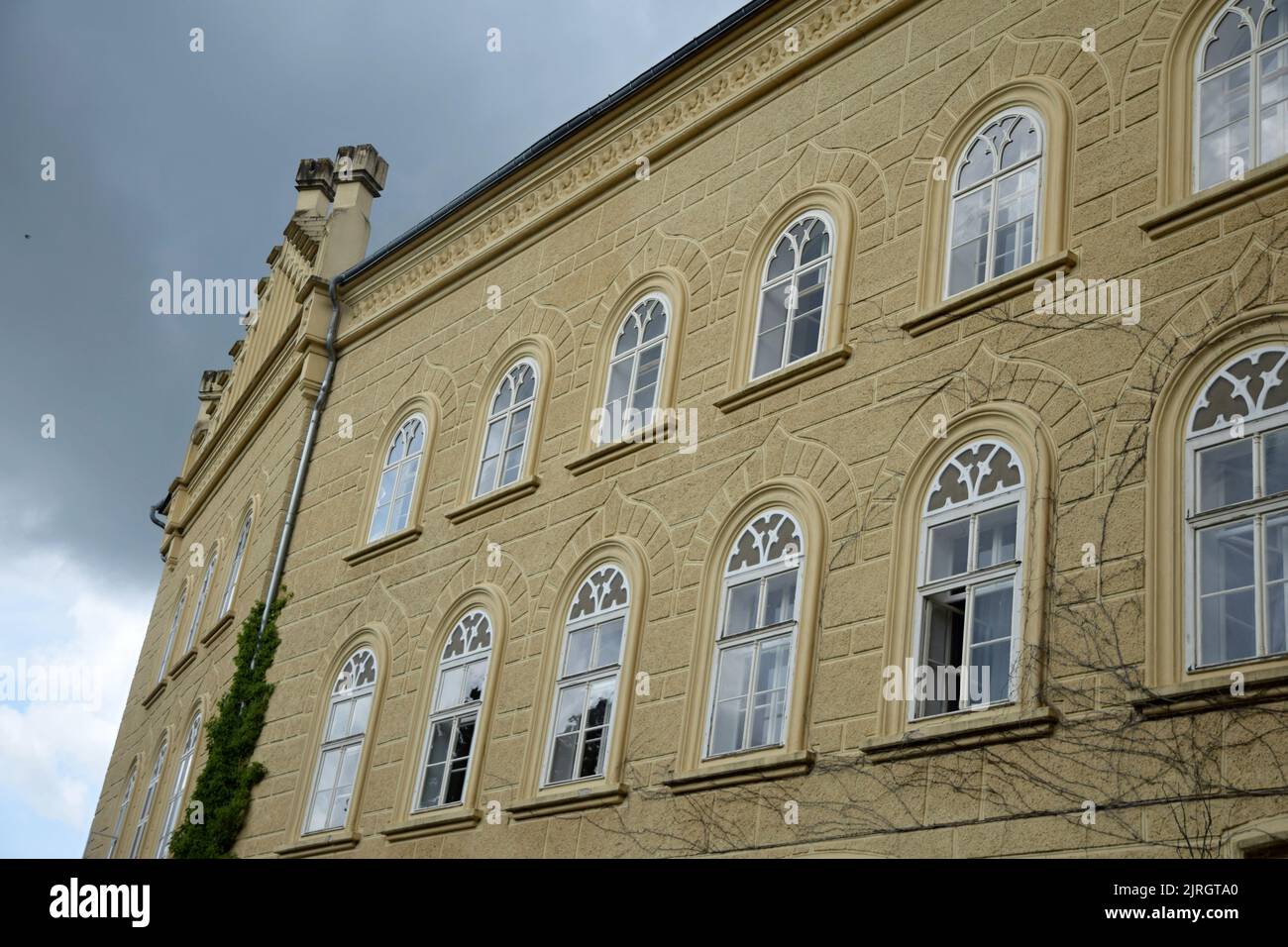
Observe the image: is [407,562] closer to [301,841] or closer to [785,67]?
[301,841]

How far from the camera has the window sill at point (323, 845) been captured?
51.2ft

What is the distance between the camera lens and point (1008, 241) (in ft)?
39.7

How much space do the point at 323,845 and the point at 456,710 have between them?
2.03 metres

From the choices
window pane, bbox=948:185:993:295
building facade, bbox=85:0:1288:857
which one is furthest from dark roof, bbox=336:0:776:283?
window pane, bbox=948:185:993:295

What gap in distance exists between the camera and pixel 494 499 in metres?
16.1

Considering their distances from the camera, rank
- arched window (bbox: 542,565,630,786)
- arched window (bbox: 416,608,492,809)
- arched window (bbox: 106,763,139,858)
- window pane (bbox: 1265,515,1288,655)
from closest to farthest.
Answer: window pane (bbox: 1265,515,1288,655) → arched window (bbox: 542,565,630,786) → arched window (bbox: 416,608,492,809) → arched window (bbox: 106,763,139,858)

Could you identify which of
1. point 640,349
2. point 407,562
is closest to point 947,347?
point 640,349

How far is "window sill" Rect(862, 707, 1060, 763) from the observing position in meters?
9.83

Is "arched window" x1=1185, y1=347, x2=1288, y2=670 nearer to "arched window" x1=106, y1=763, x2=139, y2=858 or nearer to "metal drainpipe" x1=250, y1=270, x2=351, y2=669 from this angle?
"metal drainpipe" x1=250, y1=270, x2=351, y2=669

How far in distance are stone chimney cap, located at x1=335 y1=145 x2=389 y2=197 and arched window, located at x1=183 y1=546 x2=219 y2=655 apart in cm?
597

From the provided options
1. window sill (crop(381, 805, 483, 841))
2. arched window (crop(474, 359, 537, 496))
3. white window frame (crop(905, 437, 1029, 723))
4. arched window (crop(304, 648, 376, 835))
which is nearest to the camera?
white window frame (crop(905, 437, 1029, 723))

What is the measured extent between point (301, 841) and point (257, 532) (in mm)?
5904

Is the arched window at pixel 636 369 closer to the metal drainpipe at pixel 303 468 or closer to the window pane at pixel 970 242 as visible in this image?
the window pane at pixel 970 242

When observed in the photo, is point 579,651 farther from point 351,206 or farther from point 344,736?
point 351,206
